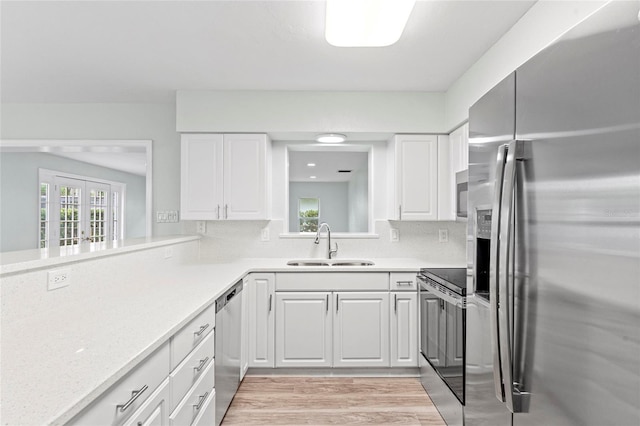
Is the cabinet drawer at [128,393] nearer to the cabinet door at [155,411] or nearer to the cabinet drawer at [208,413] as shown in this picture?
the cabinet door at [155,411]

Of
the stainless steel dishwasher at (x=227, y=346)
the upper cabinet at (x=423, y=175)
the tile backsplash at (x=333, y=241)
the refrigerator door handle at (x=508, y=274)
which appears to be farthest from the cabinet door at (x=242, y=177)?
the refrigerator door handle at (x=508, y=274)

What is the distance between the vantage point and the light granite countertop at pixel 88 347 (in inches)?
30.8

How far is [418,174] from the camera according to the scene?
3.16 meters

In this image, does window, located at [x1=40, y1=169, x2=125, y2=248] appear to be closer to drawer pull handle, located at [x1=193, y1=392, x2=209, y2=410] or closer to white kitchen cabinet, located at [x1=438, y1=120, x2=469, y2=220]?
drawer pull handle, located at [x1=193, y1=392, x2=209, y2=410]

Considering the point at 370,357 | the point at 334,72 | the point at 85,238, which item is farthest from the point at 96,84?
the point at 85,238

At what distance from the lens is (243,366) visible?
8.58 feet

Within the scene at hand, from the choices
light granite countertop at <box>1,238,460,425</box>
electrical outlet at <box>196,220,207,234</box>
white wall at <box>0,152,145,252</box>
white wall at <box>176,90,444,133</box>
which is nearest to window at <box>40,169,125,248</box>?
A: white wall at <box>0,152,145,252</box>

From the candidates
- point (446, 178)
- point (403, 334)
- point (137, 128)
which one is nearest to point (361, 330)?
point (403, 334)

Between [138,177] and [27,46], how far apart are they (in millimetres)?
6960

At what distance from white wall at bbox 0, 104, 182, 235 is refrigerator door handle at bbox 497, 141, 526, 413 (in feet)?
10.3

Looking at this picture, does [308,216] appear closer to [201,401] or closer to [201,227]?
[201,227]

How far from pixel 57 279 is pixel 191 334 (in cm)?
62

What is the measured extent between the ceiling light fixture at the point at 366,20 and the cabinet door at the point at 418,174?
137 cm

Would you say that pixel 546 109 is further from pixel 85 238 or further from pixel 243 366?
pixel 85 238
